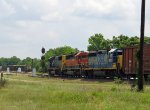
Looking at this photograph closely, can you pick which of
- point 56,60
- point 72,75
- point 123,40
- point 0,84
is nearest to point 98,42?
point 123,40

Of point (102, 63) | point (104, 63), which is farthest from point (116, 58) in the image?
point (102, 63)

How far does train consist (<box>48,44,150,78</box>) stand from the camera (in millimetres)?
50094

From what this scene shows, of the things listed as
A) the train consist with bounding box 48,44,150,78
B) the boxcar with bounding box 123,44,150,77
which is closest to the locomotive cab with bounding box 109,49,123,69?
the train consist with bounding box 48,44,150,78

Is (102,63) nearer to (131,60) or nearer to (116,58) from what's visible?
(116,58)

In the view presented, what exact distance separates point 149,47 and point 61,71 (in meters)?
31.5

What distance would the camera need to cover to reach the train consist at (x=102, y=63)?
50.1 metres

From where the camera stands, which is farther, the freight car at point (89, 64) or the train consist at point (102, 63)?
the freight car at point (89, 64)

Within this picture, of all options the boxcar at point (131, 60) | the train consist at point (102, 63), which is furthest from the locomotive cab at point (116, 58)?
the boxcar at point (131, 60)

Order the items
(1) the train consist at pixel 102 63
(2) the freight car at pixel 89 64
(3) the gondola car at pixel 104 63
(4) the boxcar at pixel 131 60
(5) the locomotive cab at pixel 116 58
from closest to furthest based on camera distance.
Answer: (4) the boxcar at pixel 131 60 < (1) the train consist at pixel 102 63 < (5) the locomotive cab at pixel 116 58 < (3) the gondola car at pixel 104 63 < (2) the freight car at pixel 89 64

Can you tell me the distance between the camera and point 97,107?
18172 millimetres

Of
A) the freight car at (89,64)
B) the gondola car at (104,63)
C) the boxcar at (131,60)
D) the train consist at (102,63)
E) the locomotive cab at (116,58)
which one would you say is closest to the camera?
the boxcar at (131,60)

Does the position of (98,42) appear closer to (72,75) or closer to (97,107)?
(72,75)

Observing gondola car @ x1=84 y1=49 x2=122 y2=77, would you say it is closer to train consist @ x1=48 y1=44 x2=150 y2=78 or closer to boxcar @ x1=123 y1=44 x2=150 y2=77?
train consist @ x1=48 y1=44 x2=150 y2=78

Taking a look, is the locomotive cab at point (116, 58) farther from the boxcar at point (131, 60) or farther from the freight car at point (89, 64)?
the boxcar at point (131, 60)
